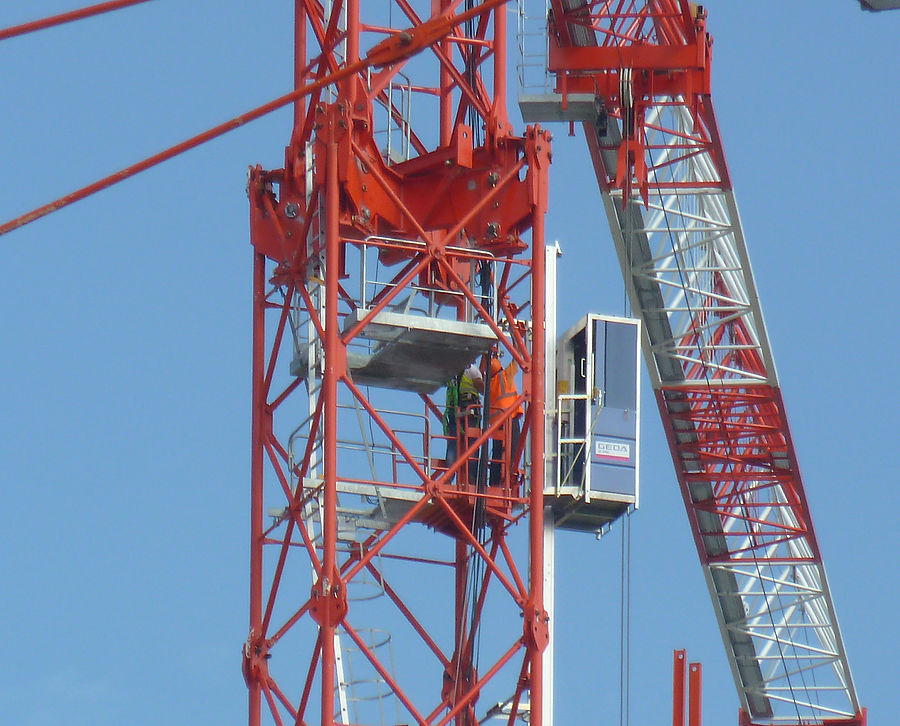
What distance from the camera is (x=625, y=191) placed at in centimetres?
4966

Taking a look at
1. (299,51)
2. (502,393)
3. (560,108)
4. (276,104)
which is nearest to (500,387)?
(502,393)

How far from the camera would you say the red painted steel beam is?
26.8 meters

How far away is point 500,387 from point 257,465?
13.8 ft

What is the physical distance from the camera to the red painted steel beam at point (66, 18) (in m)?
26.8

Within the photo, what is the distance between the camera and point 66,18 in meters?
27.5

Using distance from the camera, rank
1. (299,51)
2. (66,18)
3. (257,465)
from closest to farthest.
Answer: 1. (66,18)
2. (257,465)
3. (299,51)

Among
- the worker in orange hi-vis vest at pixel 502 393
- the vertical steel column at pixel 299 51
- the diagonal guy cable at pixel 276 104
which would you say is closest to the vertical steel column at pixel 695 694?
the worker in orange hi-vis vest at pixel 502 393

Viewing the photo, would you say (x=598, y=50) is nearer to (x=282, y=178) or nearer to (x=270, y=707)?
(x=282, y=178)

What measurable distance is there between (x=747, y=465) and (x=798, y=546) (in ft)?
14.4

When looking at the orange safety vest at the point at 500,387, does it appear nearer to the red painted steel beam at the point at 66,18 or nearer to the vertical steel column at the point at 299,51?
the vertical steel column at the point at 299,51

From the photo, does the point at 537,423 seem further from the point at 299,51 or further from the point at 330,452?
the point at 299,51

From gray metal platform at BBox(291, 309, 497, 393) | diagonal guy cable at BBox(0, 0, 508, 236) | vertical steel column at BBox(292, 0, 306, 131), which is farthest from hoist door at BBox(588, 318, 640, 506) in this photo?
diagonal guy cable at BBox(0, 0, 508, 236)

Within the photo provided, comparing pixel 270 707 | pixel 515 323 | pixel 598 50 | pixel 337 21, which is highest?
pixel 598 50

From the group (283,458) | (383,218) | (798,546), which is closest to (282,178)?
(383,218)
